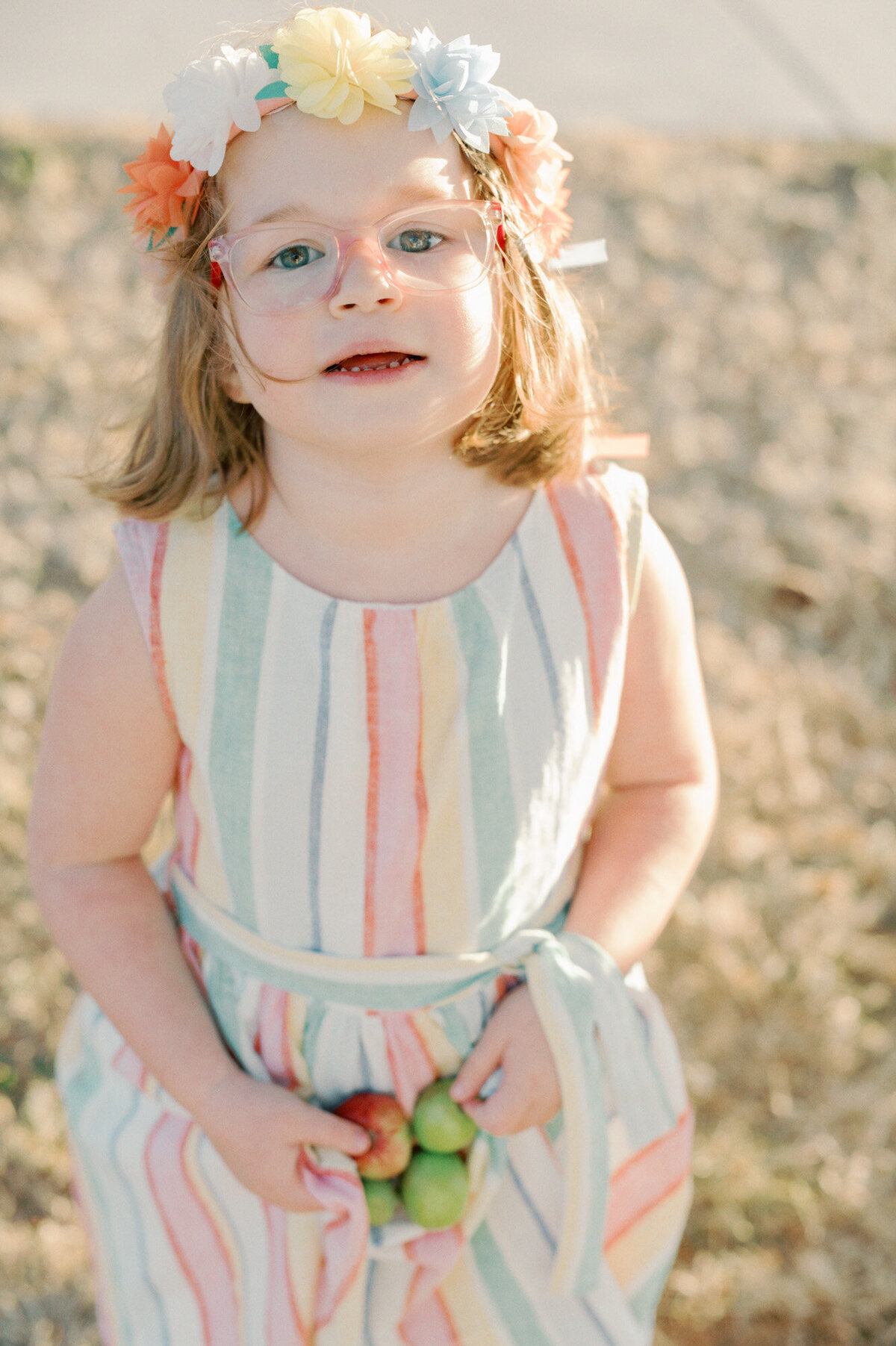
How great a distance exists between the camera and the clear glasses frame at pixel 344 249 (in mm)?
1170

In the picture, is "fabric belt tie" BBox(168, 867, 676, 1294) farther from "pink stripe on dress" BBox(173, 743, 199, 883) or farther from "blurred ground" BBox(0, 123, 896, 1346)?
"blurred ground" BBox(0, 123, 896, 1346)

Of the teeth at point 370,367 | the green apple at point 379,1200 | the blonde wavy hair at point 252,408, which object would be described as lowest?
the green apple at point 379,1200

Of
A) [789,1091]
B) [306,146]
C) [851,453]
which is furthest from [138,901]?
[851,453]

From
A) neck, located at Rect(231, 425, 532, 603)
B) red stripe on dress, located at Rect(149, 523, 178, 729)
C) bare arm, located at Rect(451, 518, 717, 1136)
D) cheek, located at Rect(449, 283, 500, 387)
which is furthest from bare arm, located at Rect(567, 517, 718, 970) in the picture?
red stripe on dress, located at Rect(149, 523, 178, 729)

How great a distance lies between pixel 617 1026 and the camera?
4.95 ft

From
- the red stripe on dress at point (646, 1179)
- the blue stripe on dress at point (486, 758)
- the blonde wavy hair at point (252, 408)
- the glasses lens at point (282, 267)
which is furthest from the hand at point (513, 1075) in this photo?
the glasses lens at point (282, 267)

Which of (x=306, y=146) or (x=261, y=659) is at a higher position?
(x=306, y=146)

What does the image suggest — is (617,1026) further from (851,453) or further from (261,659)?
(851,453)

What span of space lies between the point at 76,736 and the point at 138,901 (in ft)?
0.82

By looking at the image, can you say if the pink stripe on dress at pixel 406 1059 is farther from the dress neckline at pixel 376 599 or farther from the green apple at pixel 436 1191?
the dress neckline at pixel 376 599

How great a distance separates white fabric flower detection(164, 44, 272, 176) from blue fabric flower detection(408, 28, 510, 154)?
0.48 feet

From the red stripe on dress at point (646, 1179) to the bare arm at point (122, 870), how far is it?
390 millimetres

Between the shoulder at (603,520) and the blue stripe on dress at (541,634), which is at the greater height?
the shoulder at (603,520)

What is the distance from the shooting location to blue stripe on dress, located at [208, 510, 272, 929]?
1366 millimetres
